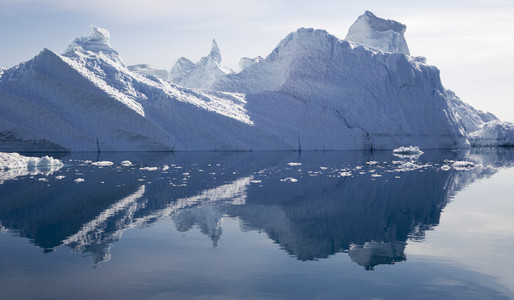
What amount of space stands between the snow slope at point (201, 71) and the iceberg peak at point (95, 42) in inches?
1174

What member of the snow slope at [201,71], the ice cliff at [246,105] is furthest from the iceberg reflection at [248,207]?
the snow slope at [201,71]

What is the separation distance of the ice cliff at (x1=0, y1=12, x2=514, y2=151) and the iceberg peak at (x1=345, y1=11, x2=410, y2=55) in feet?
41.9

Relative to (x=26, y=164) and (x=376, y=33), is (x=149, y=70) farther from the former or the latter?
(x=26, y=164)

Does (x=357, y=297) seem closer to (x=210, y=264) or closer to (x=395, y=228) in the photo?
(x=210, y=264)

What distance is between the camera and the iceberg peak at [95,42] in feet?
125

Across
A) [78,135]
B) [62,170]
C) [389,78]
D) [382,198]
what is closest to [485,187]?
[382,198]

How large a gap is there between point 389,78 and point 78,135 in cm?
2336

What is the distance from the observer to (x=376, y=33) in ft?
174

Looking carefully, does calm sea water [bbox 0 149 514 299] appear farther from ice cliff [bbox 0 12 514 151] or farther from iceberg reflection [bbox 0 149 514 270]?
ice cliff [bbox 0 12 514 151]

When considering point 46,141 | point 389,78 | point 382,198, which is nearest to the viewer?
point 382,198

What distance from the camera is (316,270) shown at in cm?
597

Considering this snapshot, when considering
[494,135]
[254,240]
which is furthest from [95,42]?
[494,135]

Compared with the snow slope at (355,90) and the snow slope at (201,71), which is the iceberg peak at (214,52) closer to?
the snow slope at (201,71)

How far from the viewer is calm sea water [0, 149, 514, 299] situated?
5.34 meters
